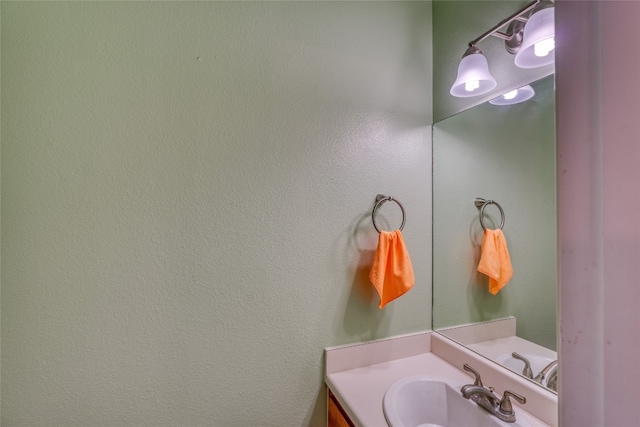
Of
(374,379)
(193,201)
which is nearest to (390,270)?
(374,379)

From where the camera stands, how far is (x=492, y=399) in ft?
2.65

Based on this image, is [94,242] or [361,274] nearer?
[94,242]

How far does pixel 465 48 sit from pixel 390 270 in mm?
952

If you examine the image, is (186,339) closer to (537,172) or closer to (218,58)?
(218,58)

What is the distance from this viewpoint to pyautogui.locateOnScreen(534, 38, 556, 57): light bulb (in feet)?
2.55

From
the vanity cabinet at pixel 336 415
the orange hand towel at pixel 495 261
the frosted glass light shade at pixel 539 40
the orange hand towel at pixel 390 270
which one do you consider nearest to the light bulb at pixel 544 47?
the frosted glass light shade at pixel 539 40

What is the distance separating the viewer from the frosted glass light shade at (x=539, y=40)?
0.76 metres

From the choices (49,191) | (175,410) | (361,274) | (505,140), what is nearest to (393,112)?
(505,140)

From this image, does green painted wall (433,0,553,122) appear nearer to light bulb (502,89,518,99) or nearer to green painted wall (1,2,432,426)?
light bulb (502,89,518,99)

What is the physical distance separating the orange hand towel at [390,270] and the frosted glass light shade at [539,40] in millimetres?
727

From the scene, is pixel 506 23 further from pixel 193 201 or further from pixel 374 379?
pixel 374 379

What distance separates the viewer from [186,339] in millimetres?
867

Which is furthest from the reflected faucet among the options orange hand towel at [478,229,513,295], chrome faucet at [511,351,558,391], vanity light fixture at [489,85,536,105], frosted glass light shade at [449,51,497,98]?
frosted glass light shade at [449,51,497,98]

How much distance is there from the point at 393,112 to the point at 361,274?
0.70 meters
